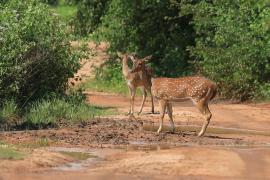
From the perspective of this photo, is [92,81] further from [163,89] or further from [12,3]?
[163,89]

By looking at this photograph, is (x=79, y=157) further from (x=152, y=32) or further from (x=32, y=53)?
(x=152, y=32)

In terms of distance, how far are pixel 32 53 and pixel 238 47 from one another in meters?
8.57

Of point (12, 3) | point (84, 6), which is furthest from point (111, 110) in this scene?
point (84, 6)

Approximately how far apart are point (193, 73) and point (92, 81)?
4.55 meters

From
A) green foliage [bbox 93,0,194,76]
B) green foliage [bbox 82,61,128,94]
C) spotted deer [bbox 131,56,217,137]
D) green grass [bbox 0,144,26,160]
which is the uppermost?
green foliage [bbox 93,0,194,76]

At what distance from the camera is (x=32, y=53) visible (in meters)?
19.2

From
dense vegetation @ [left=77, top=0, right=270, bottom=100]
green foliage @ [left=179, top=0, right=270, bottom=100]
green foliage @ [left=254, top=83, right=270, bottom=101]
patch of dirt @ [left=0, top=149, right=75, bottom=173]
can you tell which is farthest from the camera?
dense vegetation @ [left=77, top=0, right=270, bottom=100]

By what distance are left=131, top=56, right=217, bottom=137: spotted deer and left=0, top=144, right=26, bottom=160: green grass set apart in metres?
4.75

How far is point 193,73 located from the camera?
29.4 m

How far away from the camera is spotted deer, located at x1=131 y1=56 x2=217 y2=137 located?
55.3ft

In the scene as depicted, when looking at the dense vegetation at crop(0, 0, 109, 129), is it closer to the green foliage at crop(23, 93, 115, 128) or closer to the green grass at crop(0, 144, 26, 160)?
the green foliage at crop(23, 93, 115, 128)

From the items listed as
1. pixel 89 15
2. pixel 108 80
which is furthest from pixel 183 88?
pixel 89 15

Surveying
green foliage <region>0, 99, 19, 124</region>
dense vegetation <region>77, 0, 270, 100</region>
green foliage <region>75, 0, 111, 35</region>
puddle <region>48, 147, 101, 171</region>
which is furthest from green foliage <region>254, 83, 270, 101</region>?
puddle <region>48, 147, 101, 171</region>

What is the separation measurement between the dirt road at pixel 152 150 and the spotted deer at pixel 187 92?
58 centimetres
